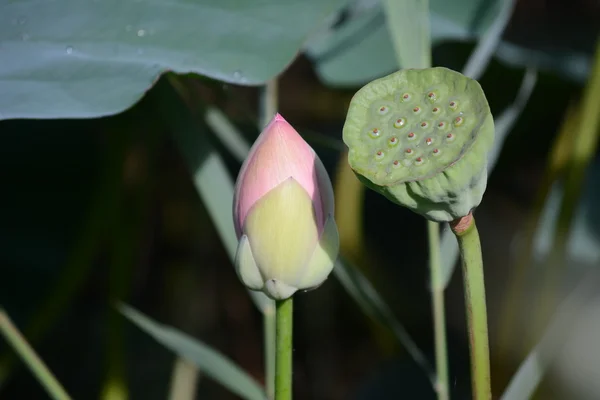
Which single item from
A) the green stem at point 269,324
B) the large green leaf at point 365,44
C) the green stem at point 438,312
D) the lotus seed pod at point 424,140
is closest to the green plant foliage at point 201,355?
the green stem at point 269,324

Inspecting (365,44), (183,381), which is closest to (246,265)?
(183,381)

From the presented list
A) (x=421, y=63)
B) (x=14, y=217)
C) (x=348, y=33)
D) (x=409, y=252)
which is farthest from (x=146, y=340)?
(x=421, y=63)

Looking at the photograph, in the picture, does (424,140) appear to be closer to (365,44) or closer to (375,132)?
(375,132)

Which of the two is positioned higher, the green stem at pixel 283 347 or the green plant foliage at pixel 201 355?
the green stem at pixel 283 347

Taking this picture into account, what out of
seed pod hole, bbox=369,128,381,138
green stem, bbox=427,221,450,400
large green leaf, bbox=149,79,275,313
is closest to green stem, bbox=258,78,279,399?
large green leaf, bbox=149,79,275,313

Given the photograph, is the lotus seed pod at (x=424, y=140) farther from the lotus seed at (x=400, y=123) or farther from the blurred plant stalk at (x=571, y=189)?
the blurred plant stalk at (x=571, y=189)

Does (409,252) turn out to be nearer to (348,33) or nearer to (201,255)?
(201,255)
